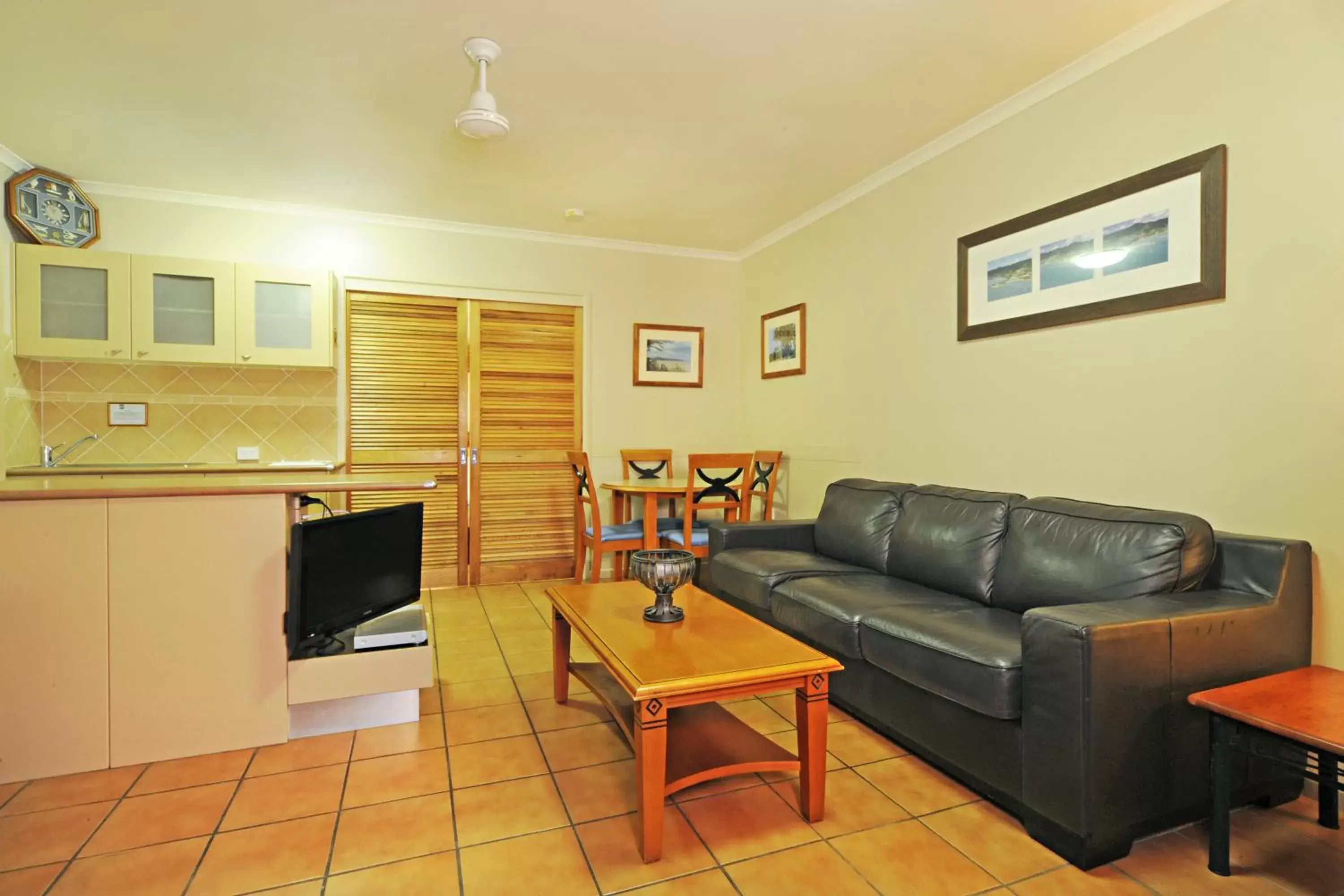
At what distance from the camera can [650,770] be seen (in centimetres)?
172

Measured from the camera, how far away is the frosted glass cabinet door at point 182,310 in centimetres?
372

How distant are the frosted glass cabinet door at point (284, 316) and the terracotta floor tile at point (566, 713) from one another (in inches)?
103

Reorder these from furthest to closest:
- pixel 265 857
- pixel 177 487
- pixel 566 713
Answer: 1. pixel 566 713
2. pixel 177 487
3. pixel 265 857

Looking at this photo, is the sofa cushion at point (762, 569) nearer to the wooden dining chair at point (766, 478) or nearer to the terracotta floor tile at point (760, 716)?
the terracotta floor tile at point (760, 716)

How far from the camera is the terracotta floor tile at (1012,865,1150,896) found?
1.61 meters

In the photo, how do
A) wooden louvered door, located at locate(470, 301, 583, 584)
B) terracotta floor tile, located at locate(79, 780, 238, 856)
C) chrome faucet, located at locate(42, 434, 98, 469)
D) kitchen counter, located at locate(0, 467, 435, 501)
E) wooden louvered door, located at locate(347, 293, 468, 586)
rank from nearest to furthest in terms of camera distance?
terracotta floor tile, located at locate(79, 780, 238, 856), kitchen counter, located at locate(0, 467, 435, 501), chrome faucet, located at locate(42, 434, 98, 469), wooden louvered door, located at locate(347, 293, 468, 586), wooden louvered door, located at locate(470, 301, 583, 584)

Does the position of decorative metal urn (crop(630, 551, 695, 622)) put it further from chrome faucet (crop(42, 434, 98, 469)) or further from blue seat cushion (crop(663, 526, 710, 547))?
chrome faucet (crop(42, 434, 98, 469))

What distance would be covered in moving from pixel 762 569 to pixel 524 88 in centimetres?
236

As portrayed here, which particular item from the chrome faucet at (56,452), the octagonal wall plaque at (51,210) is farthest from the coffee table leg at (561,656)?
the octagonal wall plaque at (51,210)

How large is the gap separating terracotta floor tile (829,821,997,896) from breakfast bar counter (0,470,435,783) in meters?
1.88

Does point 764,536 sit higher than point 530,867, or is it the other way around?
point 764,536

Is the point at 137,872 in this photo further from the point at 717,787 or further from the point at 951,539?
the point at 951,539

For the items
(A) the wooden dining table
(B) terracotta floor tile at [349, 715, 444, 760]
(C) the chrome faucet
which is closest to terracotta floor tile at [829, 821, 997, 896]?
(B) terracotta floor tile at [349, 715, 444, 760]

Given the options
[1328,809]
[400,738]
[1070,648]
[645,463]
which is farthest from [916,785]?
[645,463]
